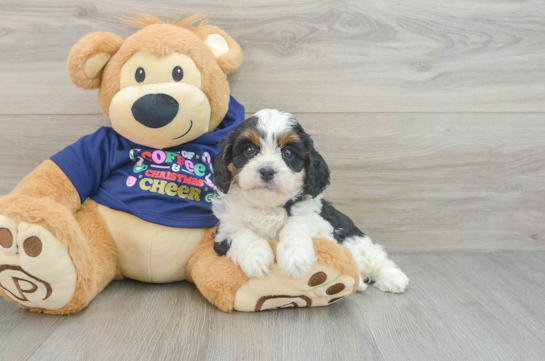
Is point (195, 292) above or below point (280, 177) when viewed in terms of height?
below

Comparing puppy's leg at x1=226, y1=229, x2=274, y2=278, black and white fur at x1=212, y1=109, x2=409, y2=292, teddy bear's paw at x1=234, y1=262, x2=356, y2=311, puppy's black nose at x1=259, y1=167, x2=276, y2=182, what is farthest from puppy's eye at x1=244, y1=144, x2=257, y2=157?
teddy bear's paw at x1=234, y1=262, x2=356, y2=311

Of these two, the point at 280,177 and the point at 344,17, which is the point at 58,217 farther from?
the point at 344,17

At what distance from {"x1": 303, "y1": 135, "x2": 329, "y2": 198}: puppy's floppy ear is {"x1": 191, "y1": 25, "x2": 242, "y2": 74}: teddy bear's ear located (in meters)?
0.53

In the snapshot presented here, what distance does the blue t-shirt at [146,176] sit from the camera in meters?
1.52

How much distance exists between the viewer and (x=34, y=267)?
1211mm

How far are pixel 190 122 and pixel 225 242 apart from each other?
47cm

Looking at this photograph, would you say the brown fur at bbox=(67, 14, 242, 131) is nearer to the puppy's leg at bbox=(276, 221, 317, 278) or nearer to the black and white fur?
the black and white fur

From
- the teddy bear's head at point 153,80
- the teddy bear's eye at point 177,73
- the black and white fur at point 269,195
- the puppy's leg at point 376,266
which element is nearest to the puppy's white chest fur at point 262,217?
the black and white fur at point 269,195

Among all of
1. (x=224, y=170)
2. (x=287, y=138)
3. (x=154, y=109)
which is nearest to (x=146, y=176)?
(x=154, y=109)

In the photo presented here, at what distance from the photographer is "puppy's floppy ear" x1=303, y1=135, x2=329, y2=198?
1.35 metres

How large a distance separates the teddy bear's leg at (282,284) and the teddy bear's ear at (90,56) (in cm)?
85

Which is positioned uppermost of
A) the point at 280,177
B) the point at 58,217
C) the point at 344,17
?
→ the point at 344,17

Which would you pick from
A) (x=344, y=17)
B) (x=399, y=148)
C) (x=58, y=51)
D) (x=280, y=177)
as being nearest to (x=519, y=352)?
(x=280, y=177)

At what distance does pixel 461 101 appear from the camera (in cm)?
195
